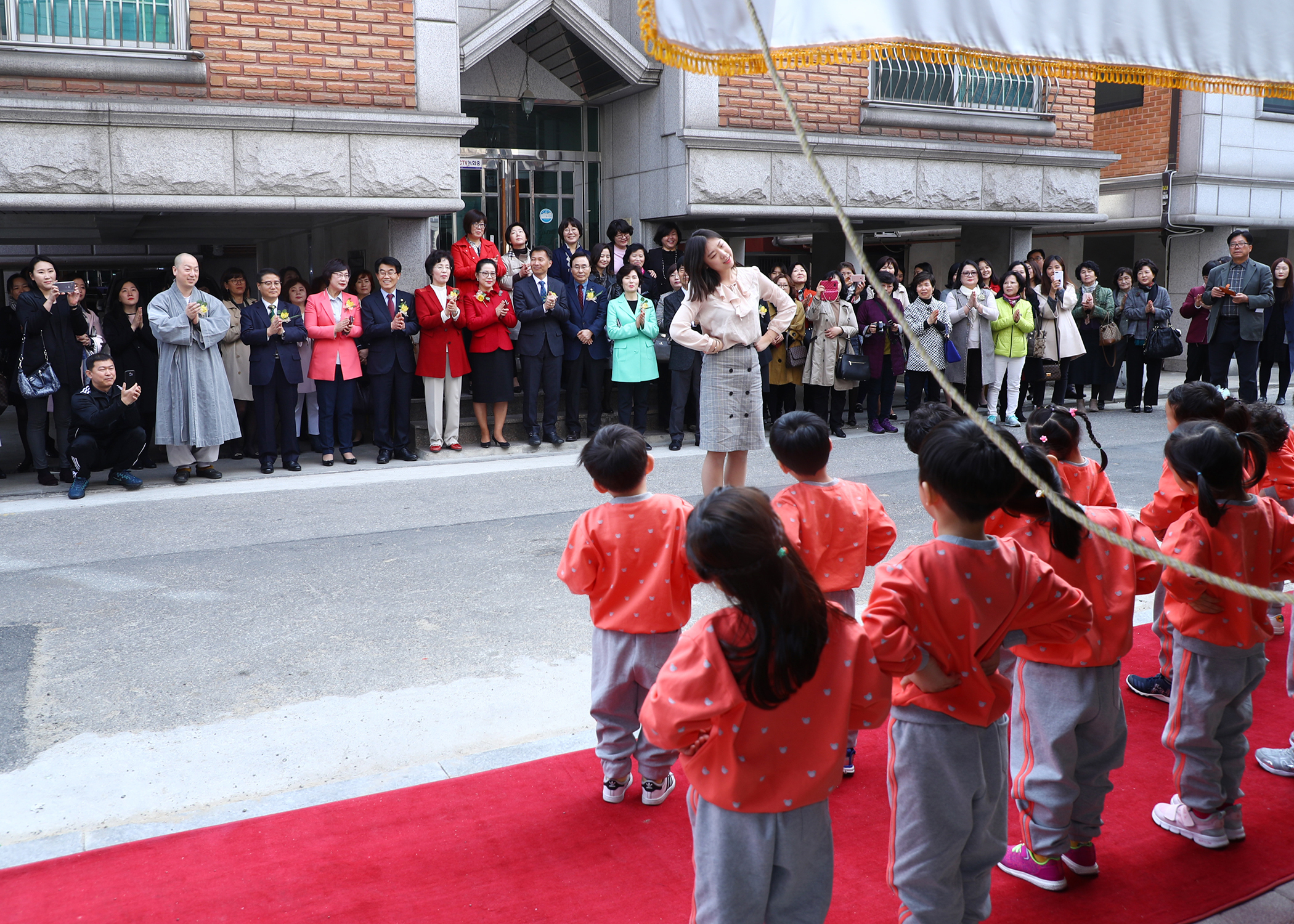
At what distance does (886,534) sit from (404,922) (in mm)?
1875

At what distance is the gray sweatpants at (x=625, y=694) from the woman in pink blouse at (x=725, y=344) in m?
3.39

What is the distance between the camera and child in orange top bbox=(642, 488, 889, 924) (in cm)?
211

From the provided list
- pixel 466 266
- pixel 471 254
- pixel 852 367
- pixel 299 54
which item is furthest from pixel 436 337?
pixel 852 367

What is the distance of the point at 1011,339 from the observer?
11.8 metres

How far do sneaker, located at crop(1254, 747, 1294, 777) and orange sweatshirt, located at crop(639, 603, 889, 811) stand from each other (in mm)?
2119

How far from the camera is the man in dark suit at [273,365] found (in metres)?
9.30

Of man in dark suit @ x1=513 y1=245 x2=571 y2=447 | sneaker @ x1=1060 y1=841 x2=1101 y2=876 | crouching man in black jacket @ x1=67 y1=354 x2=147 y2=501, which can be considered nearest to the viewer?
sneaker @ x1=1060 y1=841 x2=1101 y2=876

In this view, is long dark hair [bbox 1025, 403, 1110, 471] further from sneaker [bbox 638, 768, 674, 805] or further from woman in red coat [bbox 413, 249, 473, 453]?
woman in red coat [bbox 413, 249, 473, 453]

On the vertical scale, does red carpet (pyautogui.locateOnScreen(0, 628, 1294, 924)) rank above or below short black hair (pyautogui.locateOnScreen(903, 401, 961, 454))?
below

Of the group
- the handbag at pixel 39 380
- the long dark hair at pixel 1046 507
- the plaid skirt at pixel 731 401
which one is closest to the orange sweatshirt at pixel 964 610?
the long dark hair at pixel 1046 507

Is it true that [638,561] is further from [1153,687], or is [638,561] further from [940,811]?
[1153,687]

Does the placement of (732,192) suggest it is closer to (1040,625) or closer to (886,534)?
(886,534)

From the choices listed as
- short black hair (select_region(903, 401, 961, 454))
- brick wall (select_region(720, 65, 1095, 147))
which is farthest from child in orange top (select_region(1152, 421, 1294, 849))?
brick wall (select_region(720, 65, 1095, 147))

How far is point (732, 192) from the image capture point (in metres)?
11.7
